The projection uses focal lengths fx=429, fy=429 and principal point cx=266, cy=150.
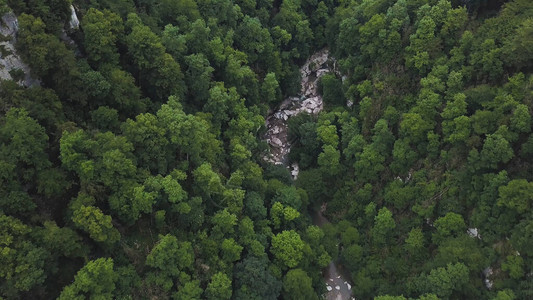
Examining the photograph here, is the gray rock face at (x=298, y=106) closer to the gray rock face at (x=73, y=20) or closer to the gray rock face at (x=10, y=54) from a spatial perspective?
the gray rock face at (x=73, y=20)

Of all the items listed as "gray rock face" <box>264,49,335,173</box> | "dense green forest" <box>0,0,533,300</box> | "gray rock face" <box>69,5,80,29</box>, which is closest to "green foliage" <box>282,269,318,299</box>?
"dense green forest" <box>0,0,533,300</box>

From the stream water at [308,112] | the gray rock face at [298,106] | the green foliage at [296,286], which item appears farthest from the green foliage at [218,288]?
the gray rock face at [298,106]

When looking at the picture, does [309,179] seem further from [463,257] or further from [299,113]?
[463,257]

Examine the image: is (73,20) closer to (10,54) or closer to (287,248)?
(10,54)

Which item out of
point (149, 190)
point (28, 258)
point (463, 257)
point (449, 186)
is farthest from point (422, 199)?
point (28, 258)

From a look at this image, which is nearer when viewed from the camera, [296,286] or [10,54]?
[10,54]

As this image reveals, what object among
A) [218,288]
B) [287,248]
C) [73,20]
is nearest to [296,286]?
[287,248]

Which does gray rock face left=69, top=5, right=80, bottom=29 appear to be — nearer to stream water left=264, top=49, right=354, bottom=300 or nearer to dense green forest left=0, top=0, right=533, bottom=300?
dense green forest left=0, top=0, right=533, bottom=300
